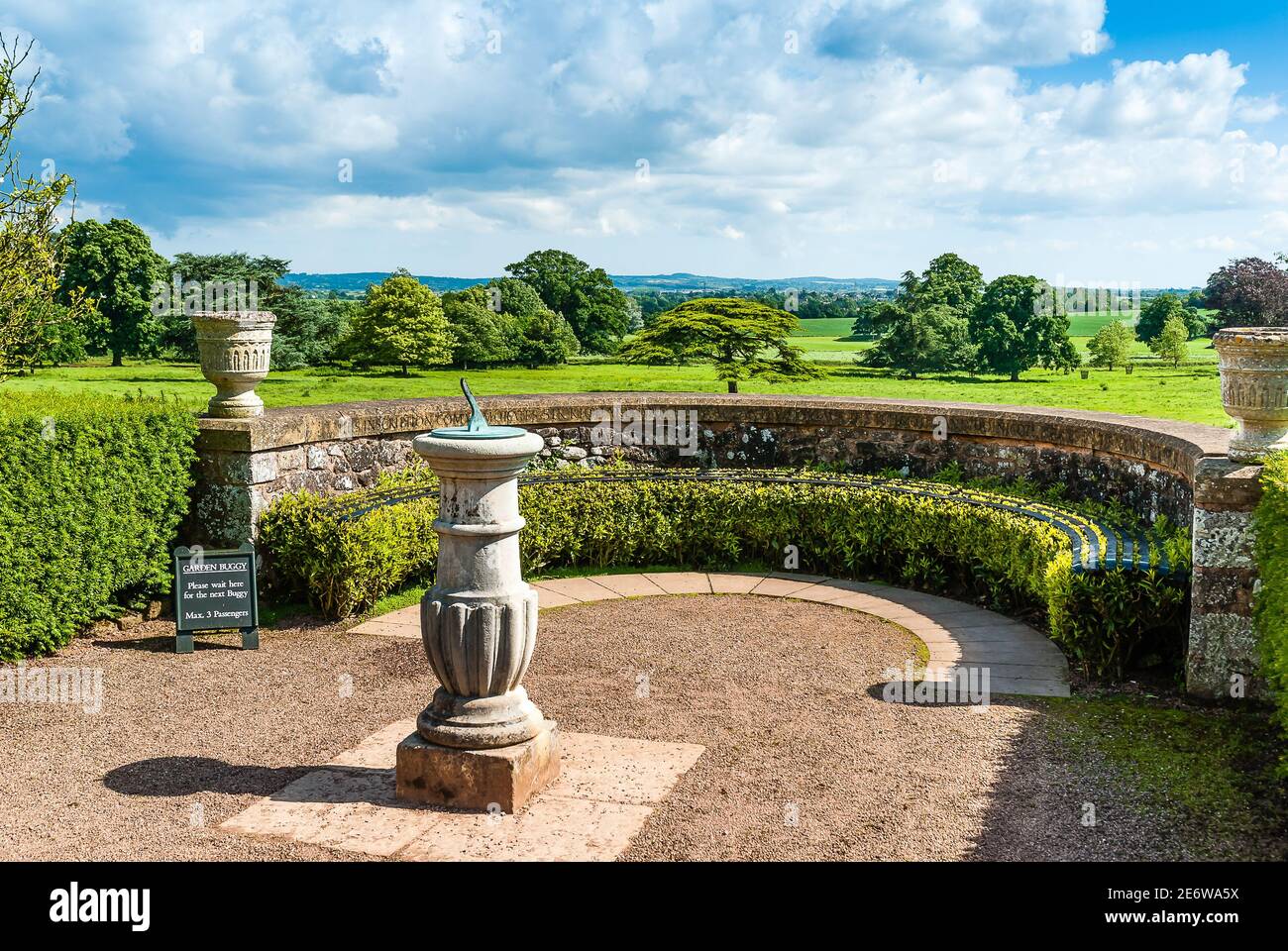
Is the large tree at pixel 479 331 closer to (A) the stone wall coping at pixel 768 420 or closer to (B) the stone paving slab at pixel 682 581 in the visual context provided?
(A) the stone wall coping at pixel 768 420

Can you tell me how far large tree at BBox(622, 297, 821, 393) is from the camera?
12586 millimetres

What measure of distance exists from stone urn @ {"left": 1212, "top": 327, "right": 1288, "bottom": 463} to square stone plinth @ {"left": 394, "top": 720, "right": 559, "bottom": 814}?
→ 13.5 ft

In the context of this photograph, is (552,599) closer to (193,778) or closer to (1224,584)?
(193,778)

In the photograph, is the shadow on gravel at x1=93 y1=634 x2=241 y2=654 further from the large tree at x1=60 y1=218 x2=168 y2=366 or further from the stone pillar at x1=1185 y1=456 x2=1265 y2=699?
the large tree at x1=60 y1=218 x2=168 y2=366

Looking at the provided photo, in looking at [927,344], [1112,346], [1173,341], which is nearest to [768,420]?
[927,344]

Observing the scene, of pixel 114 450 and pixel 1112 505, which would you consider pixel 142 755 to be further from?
pixel 1112 505

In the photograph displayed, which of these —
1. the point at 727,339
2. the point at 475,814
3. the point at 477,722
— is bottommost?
the point at 475,814

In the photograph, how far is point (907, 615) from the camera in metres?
7.59

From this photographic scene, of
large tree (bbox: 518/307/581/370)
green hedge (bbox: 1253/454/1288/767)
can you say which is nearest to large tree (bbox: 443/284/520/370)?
large tree (bbox: 518/307/581/370)

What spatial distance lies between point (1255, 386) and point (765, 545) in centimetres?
432

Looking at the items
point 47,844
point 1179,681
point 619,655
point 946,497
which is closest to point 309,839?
point 47,844

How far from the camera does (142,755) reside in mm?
5102

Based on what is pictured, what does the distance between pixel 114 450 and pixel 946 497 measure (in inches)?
242
